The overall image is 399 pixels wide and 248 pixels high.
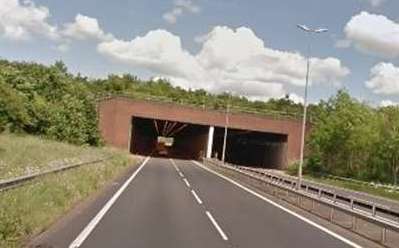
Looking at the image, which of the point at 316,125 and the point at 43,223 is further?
the point at 316,125

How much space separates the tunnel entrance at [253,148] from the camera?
94.6 m

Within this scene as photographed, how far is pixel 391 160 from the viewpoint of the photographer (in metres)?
75.0

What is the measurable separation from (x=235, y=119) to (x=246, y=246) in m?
75.6

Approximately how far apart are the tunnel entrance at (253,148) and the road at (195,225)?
64.3 metres

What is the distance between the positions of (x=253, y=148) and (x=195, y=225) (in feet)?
317

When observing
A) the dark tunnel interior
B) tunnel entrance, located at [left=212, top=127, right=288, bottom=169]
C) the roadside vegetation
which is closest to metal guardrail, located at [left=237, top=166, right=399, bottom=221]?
the roadside vegetation

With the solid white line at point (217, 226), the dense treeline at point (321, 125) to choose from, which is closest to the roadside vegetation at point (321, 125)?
the dense treeline at point (321, 125)

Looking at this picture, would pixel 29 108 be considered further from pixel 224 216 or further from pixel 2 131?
pixel 224 216

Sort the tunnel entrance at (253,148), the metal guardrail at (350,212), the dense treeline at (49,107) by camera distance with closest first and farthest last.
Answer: the metal guardrail at (350,212)
the dense treeline at (49,107)
the tunnel entrance at (253,148)

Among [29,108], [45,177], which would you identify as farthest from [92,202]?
[29,108]

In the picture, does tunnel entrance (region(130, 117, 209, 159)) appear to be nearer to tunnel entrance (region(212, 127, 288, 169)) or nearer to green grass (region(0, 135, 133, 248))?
tunnel entrance (region(212, 127, 288, 169))

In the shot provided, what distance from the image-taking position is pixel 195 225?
18.9 metres

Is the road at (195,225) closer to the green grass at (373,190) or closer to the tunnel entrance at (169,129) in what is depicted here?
the green grass at (373,190)

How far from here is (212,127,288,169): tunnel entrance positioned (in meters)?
94.6
